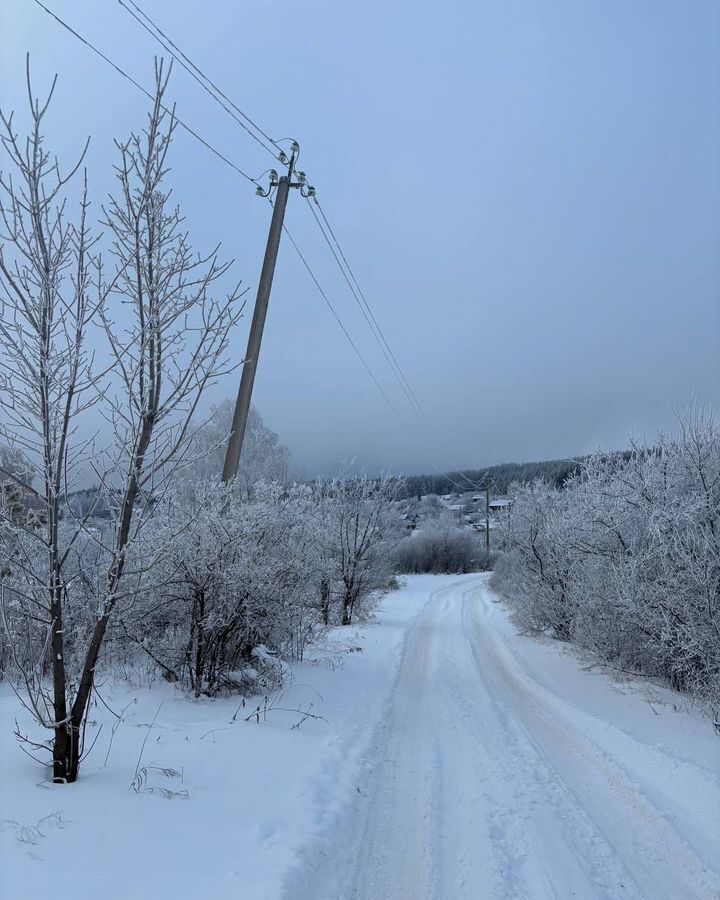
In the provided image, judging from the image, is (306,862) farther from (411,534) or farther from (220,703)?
(411,534)

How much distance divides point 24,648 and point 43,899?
5.14m

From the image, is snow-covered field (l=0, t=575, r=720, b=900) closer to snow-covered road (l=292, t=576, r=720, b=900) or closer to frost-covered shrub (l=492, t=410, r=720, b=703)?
snow-covered road (l=292, t=576, r=720, b=900)

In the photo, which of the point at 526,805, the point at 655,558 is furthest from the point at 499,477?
the point at 526,805

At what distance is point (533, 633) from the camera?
Result: 14.9 m

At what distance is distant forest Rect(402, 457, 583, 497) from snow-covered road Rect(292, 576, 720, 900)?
5.90 metres

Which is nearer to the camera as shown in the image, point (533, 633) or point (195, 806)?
point (195, 806)

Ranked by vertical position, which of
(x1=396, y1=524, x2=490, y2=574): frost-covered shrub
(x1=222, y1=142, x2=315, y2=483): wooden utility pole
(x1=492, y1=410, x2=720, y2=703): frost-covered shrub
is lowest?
(x1=396, y1=524, x2=490, y2=574): frost-covered shrub

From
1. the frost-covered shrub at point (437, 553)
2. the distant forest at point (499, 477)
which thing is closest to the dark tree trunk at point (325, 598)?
the distant forest at point (499, 477)

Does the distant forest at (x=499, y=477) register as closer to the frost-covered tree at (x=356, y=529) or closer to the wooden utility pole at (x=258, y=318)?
the frost-covered tree at (x=356, y=529)

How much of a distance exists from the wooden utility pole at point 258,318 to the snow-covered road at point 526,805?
13.0 ft

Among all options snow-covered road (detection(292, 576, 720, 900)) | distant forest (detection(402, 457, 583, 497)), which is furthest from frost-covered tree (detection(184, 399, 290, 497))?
snow-covered road (detection(292, 576, 720, 900))

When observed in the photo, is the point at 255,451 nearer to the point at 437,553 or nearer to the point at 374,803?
the point at 437,553

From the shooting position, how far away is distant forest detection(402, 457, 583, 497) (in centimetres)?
2206

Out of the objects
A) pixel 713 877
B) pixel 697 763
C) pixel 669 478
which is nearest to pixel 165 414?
pixel 713 877
